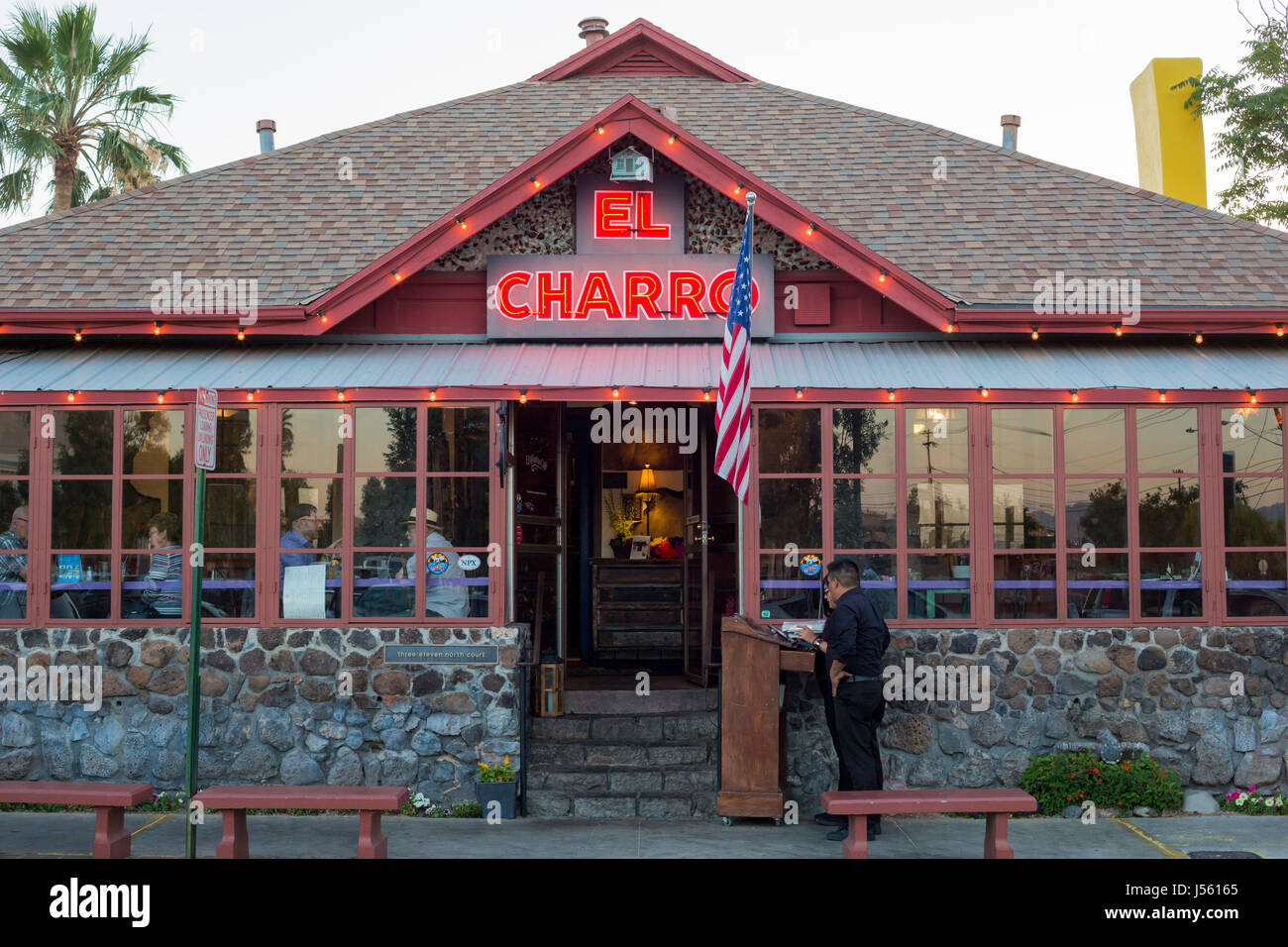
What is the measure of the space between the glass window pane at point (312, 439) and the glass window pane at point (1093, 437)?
20.0ft

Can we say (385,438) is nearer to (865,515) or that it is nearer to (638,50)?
(865,515)

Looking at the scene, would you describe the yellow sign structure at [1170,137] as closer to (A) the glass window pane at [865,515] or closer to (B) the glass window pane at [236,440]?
(A) the glass window pane at [865,515]

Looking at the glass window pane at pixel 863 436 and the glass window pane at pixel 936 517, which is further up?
the glass window pane at pixel 863 436

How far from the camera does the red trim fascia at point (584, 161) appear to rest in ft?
33.9

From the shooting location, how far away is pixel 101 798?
7.74 metres

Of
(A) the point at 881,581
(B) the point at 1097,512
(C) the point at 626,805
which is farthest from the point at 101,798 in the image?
(B) the point at 1097,512

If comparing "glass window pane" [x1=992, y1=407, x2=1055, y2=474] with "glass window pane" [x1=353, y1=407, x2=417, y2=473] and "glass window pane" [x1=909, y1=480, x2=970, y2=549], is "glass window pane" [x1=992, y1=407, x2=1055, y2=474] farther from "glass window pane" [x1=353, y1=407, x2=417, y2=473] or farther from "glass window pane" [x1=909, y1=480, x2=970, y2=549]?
"glass window pane" [x1=353, y1=407, x2=417, y2=473]

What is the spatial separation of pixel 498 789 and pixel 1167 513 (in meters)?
5.94

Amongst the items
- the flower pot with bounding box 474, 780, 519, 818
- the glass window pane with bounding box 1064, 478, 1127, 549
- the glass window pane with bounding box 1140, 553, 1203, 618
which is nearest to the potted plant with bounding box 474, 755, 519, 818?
the flower pot with bounding box 474, 780, 519, 818

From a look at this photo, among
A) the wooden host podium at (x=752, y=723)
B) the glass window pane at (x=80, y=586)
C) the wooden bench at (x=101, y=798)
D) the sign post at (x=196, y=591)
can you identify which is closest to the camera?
the sign post at (x=196, y=591)

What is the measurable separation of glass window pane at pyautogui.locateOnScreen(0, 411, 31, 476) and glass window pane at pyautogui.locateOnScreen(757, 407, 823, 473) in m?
6.15

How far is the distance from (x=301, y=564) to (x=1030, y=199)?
8070mm

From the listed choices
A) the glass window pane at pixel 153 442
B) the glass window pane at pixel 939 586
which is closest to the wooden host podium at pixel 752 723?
the glass window pane at pixel 939 586

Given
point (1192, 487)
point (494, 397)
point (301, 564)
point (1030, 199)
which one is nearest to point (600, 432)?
point (494, 397)
